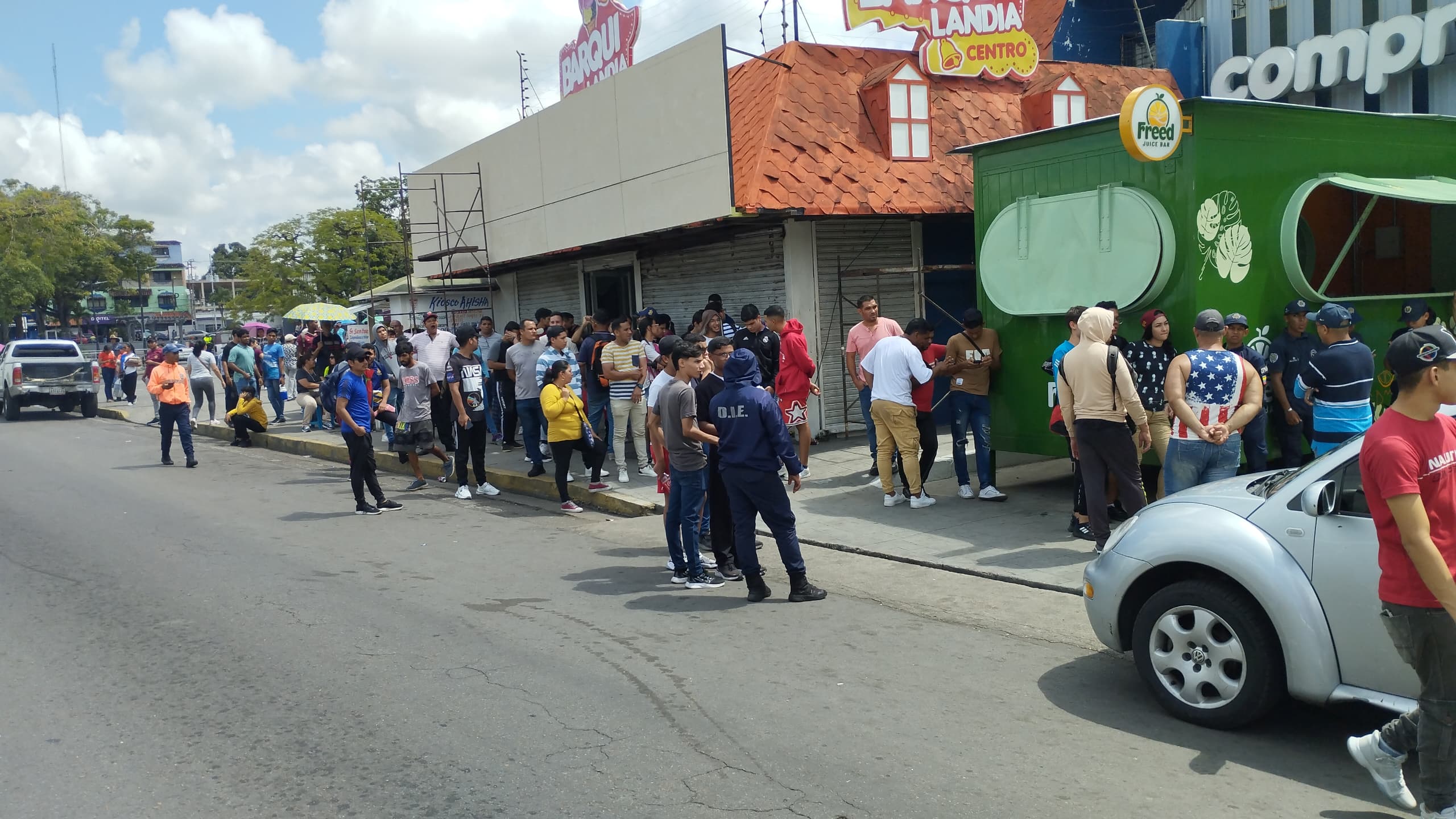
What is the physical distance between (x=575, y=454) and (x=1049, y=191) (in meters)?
7.40

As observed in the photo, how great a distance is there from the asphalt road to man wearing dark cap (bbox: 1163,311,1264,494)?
122 cm

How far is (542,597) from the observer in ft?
23.9

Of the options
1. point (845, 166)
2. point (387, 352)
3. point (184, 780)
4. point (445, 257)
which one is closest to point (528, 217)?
point (387, 352)

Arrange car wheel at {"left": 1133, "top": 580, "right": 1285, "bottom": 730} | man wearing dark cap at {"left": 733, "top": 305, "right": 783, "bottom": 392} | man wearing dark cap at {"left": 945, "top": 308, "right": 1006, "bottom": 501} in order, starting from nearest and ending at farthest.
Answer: car wheel at {"left": 1133, "top": 580, "right": 1285, "bottom": 730}, man wearing dark cap at {"left": 945, "top": 308, "right": 1006, "bottom": 501}, man wearing dark cap at {"left": 733, "top": 305, "right": 783, "bottom": 392}

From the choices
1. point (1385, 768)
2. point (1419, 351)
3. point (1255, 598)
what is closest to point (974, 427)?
point (1255, 598)

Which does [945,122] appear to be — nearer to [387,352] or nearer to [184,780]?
[387,352]

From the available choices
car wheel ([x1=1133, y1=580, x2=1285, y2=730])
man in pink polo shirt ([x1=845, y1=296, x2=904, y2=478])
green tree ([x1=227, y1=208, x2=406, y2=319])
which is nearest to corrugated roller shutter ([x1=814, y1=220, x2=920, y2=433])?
man in pink polo shirt ([x1=845, y1=296, x2=904, y2=478])

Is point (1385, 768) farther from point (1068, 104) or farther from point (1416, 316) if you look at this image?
point (1068, 104)

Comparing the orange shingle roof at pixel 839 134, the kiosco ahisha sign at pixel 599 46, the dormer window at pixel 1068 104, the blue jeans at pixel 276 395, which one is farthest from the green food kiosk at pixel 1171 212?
the blue jeans at pixel 276 395

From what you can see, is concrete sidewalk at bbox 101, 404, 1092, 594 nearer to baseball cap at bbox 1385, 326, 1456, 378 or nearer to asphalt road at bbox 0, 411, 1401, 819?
asphalt road at bbox 0, 411, 1401, 819

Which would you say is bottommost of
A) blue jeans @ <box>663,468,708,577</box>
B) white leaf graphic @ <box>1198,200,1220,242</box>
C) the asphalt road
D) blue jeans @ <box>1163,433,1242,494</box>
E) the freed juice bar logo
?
the asphalt road

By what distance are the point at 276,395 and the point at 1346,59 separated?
62.2 feet

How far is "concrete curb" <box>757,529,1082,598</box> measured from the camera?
6973mm

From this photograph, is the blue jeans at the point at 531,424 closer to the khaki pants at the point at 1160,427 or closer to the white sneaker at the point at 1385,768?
the khaki pants at the point at 1160,427
